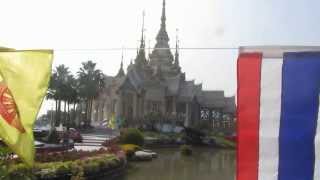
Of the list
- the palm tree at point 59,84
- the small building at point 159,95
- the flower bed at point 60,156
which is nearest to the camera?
the flower bed at point 60,156

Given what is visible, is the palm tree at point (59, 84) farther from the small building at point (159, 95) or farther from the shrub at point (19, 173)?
the shrub at point (19, 173)

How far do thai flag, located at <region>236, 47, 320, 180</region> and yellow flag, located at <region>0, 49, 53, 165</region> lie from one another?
2.40 meters

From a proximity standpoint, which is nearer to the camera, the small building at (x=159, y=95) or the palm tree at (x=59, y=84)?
the palm tree at (x=59, y=84)

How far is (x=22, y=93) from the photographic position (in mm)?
6449

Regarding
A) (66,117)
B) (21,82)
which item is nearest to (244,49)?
(21,82)

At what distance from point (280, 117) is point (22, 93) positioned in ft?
9.75

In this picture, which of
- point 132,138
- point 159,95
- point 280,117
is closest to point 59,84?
point 159,95

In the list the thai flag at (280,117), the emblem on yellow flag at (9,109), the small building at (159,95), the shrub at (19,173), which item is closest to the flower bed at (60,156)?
the shrub at (19,173)

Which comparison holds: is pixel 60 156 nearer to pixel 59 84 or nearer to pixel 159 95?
pixel 59 84

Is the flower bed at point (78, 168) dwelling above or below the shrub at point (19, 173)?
below

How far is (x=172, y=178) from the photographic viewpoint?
77.5 feet

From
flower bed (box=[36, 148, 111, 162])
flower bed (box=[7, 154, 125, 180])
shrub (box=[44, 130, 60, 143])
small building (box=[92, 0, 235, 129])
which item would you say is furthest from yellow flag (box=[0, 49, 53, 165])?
small building (box=[92, 0, 235, 129])

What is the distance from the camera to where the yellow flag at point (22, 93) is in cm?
634

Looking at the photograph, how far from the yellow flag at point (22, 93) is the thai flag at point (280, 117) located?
240 centimetres
